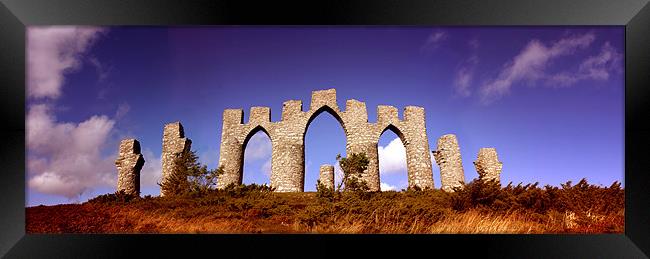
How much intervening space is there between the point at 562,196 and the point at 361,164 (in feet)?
28.0

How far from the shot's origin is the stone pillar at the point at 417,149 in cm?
2483

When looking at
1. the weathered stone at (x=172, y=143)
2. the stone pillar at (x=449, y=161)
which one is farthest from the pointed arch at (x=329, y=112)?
the weathered stone at (x=172, y=143)

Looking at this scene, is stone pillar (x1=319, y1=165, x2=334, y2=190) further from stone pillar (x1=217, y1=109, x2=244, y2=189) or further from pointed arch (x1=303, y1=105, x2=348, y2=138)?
stone pillar (x1=217, y1=109, x2=244, y2=189)

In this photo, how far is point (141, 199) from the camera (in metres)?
16.1

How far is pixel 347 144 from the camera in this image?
2538 cm

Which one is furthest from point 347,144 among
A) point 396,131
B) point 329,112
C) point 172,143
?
point 172,143

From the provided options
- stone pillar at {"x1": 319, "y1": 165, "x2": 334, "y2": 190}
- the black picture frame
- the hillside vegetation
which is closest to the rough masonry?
stone pillar at {"x1": 319, "y1": 165, "x2": 334, "y2": 190}

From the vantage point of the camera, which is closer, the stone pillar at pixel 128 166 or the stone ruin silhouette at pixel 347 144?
the stone pillar at pixel 128 166

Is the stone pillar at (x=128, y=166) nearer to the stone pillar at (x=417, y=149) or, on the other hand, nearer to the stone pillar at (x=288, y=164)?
the stone pillar at (x=288, y=164)

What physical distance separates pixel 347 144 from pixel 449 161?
5.34m

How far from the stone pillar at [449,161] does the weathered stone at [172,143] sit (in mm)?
13014

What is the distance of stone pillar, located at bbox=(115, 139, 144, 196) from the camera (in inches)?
908

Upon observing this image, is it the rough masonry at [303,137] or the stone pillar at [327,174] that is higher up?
the rough masonry at [303,137]
